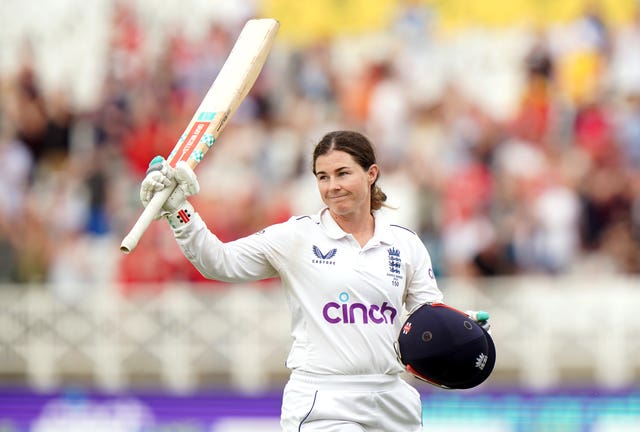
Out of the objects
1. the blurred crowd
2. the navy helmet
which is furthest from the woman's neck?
the blurred crowd

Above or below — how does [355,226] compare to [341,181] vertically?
below

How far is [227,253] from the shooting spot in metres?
5.54

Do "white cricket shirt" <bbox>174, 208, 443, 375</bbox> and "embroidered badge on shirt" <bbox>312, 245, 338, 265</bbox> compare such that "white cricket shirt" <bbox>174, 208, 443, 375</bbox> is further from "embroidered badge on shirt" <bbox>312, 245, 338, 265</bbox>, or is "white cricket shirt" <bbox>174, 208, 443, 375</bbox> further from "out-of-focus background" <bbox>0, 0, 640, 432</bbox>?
"out-of-focus background" <bbox>0, 0, 640, 432</bbox>

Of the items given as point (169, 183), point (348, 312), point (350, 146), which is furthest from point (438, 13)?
point (169, 183)

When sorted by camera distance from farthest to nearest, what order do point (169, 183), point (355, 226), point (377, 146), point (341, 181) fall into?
point (377, 146)
point (355, 226)
point (341, 181)
point (169, 183)

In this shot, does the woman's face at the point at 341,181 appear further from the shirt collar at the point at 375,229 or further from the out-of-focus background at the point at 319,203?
the out-of-focus background at the point at 319,203

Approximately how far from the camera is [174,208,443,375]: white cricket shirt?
5516 mm

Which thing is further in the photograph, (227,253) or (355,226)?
(355,226)

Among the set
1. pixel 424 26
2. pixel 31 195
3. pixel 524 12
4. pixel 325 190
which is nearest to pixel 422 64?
pixel 424 26

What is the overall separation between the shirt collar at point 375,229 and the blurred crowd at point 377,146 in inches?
214

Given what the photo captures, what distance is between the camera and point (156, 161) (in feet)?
17.6

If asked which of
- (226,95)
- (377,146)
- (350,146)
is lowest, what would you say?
(350,146)

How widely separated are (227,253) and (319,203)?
6.00m

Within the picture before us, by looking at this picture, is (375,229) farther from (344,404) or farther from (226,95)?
(226,95)
